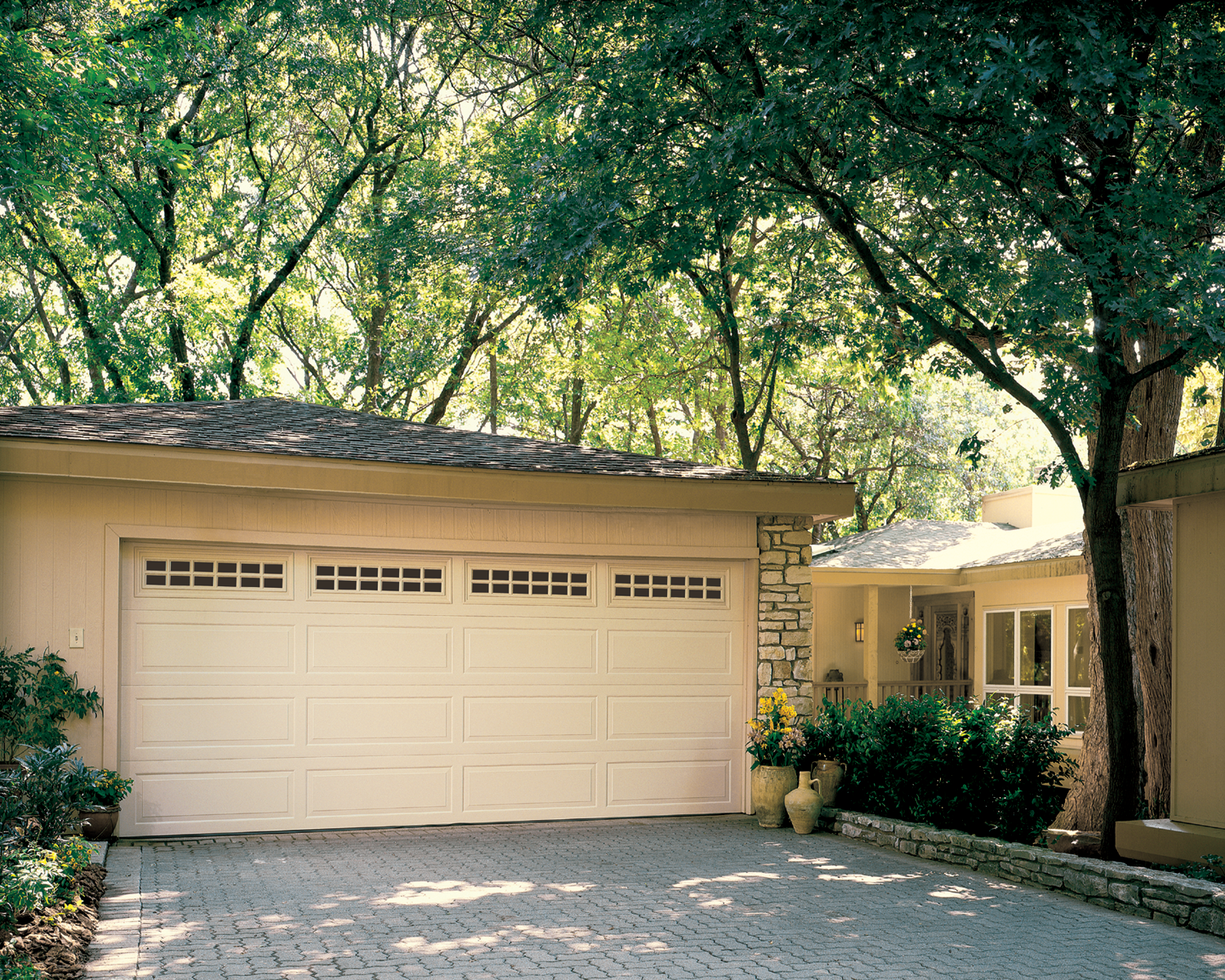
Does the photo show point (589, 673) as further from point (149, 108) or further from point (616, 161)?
point (149, 108)

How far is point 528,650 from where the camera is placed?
32.6 feet

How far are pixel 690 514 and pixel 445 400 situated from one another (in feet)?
42.9

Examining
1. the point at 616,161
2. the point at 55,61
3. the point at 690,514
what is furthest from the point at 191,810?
the point at 55,61

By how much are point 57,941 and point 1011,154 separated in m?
7.79

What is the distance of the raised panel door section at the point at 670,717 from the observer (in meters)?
10.1

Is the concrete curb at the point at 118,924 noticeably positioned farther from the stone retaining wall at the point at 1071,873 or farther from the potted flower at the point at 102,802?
the stone retaining wall at the point at 1071,873

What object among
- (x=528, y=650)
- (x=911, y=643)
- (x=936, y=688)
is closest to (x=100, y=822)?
(x=528, y=650)

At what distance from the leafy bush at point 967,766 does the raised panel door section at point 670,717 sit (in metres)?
1.55

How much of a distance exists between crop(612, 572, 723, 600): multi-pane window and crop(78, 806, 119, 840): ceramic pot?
449 cm

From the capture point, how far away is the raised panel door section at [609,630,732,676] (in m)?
10.2

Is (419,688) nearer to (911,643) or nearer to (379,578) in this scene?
(379,578)

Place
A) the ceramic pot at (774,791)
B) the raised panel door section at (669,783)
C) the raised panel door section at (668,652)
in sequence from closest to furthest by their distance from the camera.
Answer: the ceramic pot at (774,791) → the raised panel door section at (669,783) → the raised panel door section at (668,652)

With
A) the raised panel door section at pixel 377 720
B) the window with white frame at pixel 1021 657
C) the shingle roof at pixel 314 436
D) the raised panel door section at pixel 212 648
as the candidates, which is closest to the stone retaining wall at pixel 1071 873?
the shingle roof at pixel 314 436

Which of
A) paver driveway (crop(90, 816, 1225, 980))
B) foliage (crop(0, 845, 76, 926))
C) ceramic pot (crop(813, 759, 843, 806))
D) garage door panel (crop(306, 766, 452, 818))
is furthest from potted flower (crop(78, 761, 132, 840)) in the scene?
ceramic pot (crop(813, 759, 843, 806))
